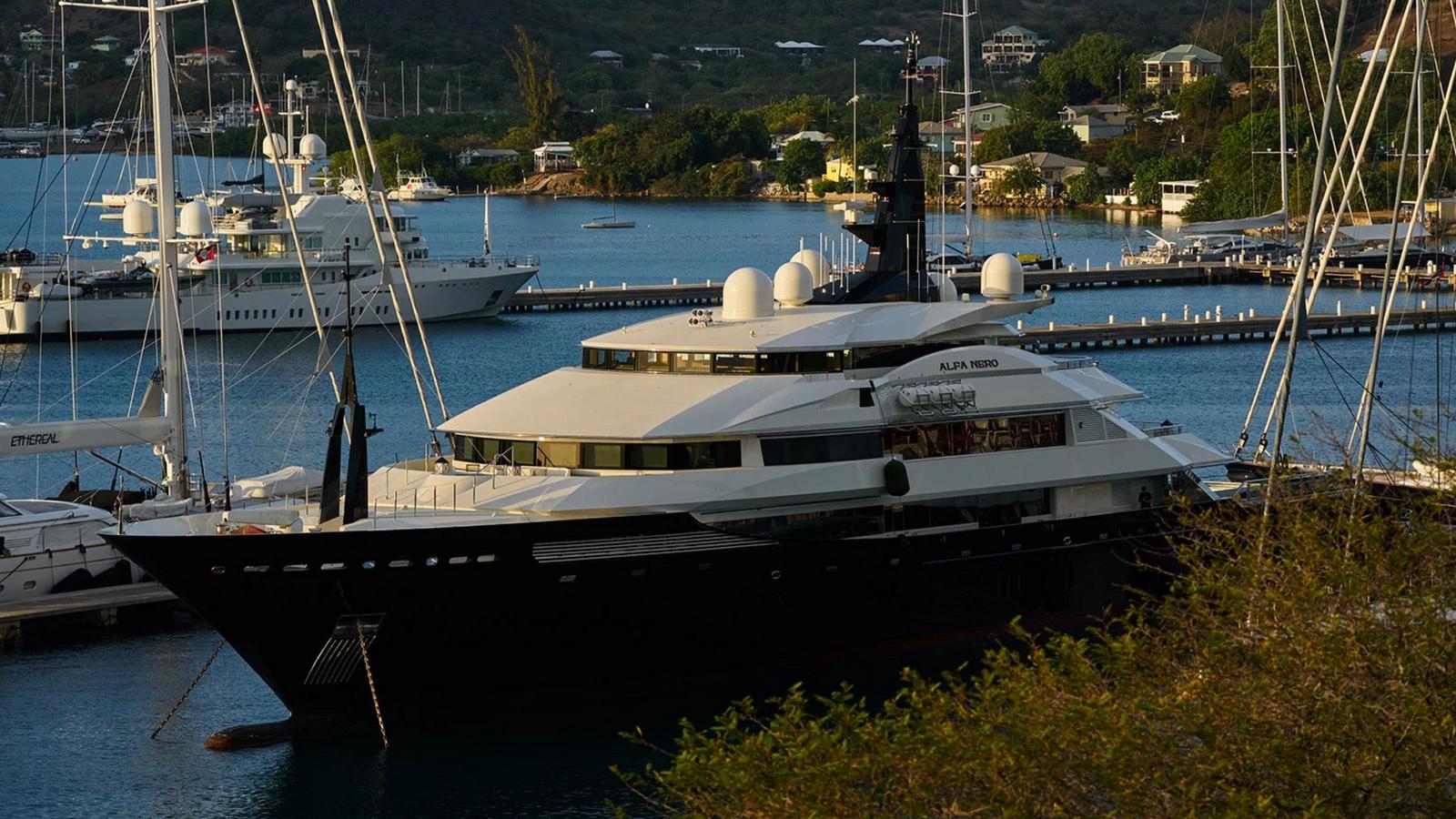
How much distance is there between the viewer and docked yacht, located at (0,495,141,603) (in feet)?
110

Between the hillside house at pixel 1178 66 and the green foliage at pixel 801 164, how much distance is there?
31100mm

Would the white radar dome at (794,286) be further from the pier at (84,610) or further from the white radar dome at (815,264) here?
the pier at (84,610)

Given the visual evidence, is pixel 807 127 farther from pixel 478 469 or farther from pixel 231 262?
pixel 478 469

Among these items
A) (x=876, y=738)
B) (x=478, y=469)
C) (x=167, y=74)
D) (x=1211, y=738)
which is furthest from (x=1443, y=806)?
(x=167, y=74)

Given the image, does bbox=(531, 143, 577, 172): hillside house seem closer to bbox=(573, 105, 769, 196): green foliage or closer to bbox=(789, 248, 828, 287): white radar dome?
bbox=(573, 105, 769, 196): green foliage

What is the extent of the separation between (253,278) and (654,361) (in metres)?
50.7

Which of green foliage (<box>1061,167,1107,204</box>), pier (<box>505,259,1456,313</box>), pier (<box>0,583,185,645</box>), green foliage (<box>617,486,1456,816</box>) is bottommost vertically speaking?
pier (<box>0,583,185,645</box>)

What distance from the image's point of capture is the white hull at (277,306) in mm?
77312

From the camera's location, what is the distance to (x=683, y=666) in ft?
96.0

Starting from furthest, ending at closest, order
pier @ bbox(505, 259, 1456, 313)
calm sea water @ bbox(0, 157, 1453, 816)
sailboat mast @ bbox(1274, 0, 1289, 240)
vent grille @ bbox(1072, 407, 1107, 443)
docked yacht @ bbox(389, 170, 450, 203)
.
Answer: docked yacht @ bbox(389, 170, 450, 203)
pier @ bbox(505, 259, 1456, 313)
sailboat mast @ bbox(1274, 0, 1289, 240)
vent grille @ bbox(1072, 407, 1107, 443)
calm sea water @ bbox(0, 157, 1453, 816)

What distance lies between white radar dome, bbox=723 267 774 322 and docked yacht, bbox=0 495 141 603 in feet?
34.8

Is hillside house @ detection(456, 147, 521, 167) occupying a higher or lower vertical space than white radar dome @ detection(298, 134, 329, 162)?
higher

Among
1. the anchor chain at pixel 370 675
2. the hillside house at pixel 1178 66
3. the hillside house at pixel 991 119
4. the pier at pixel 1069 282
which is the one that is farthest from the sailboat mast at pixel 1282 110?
the hillside house at pixel 1178 66

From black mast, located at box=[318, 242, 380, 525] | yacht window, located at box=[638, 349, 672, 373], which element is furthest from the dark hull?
yacht window, located at box=[638, 349, 672, 373]
